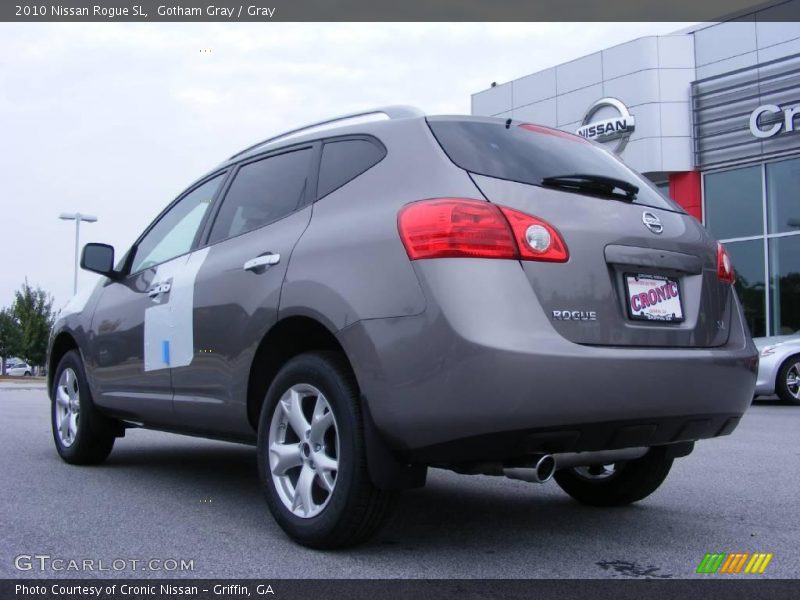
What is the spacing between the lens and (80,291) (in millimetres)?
6188

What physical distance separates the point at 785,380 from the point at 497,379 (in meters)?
11.0

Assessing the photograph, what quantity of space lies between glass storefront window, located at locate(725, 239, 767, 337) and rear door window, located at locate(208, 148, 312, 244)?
17057 millimetres

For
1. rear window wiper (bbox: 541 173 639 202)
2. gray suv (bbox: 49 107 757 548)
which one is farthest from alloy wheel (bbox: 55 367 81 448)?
rear window wiper (bbox: 541 173 639 202)

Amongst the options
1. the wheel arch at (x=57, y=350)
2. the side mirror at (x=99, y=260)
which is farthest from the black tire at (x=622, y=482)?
the wheel arch at (x=57, y=350)

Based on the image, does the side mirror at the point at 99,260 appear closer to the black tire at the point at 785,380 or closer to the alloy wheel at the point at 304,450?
the alloy wheel at the point at 304,450

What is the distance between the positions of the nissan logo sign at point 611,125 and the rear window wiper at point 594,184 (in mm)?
18825

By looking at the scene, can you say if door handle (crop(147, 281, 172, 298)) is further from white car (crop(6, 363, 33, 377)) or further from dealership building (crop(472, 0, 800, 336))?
white car (crop(6, 363, 33, 377))

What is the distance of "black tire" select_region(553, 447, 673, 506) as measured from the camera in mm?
4082

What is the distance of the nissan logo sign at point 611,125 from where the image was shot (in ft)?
71.3
